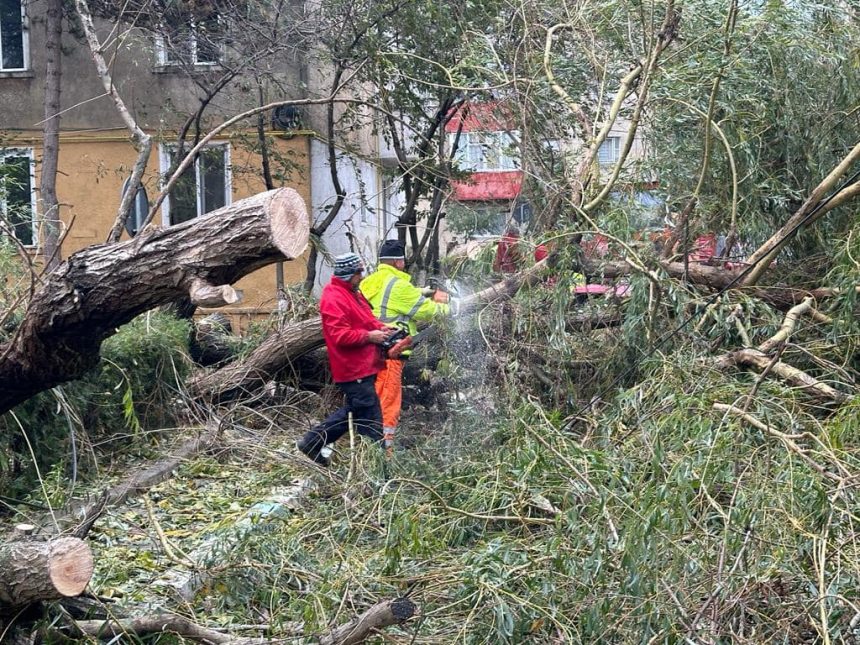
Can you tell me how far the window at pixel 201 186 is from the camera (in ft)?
45.3

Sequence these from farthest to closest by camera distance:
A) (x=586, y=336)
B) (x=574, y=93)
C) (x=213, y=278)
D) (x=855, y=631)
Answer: (x=574, y=93)
(x=586, y=336)
(x=213, y=278)
(x=855, y=631)

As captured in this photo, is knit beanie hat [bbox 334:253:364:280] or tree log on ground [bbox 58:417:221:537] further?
knit beanie hat [bbox 334:253:364:280]

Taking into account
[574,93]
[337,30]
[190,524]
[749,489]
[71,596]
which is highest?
[337,30]

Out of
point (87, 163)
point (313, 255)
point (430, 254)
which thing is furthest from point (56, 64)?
point (430, 254)

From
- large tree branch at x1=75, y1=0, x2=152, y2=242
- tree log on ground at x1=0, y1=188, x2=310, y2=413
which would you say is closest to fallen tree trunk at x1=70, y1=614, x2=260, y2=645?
tree log on ground at x1=0, y1=188, x2=310, y2=413

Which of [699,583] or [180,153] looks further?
[180,153]

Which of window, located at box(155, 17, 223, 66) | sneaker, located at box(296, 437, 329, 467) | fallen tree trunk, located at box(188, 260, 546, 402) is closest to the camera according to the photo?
sneaker, located at box(296, 437, 329, 467)

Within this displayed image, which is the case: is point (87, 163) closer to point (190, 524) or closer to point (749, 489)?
point (190, 524)

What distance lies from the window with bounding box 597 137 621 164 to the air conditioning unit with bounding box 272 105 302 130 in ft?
19.4

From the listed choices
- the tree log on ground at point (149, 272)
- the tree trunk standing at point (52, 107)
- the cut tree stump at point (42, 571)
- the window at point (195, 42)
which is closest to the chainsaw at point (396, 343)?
the tree log on ground at point (149, 272)

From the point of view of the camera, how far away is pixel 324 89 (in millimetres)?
13008

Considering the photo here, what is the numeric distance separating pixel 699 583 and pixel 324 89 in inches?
406

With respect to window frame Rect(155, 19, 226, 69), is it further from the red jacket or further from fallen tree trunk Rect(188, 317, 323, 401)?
→ the red jacket

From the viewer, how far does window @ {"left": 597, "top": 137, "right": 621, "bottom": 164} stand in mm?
7774
